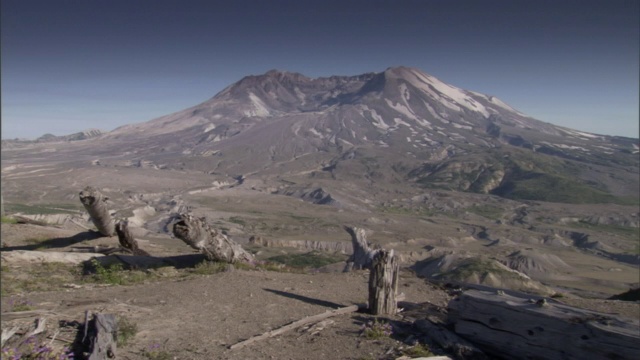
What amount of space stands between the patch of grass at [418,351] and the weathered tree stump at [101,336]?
16.6ft

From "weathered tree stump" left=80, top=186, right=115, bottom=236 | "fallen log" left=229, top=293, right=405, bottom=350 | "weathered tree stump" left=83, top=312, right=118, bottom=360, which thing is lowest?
"fallen log" left=229, top=293, right=405, bottom=350

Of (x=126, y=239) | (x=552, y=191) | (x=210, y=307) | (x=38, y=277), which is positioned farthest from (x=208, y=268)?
(x=552, y=191)

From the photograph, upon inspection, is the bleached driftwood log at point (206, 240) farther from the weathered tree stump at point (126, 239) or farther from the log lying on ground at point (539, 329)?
the log lying on ground at point (539, 329)

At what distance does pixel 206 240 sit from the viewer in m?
14.8

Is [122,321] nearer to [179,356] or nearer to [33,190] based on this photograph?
[179,356]

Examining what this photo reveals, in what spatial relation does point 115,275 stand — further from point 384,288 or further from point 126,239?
point 384,288

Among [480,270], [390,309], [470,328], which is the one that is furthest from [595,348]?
[480,270]

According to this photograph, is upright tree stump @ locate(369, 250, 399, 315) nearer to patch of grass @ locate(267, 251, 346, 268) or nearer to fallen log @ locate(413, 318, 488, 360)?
fallen log @ locate(413, 318, 488, 360)

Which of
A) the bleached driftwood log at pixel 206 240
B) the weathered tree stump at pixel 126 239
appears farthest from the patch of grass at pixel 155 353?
the weathered tree stump at pixel 126 239

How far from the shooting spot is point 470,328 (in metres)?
8.92

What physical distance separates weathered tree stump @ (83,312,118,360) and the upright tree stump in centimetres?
575

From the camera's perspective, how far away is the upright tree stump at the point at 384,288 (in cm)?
1073

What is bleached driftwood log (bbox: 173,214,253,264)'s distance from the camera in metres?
14.2

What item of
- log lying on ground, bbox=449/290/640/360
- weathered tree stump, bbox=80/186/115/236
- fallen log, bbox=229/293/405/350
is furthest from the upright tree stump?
weathered tree stump, bbox=80/186/115/236
